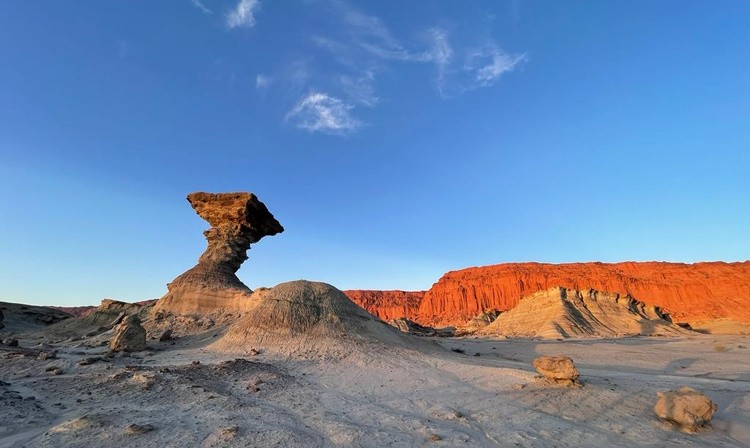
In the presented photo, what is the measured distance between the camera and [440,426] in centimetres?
713

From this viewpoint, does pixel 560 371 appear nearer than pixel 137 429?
No

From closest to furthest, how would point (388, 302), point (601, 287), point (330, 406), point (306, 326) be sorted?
point (330, 406), point (306, 326), point (601, 287), point (388, 302)

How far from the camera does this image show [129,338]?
1459cm

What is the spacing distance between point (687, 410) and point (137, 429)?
9820mm

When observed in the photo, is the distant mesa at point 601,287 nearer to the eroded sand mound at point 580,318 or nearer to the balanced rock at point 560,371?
the eroded sand mound at point 580,318

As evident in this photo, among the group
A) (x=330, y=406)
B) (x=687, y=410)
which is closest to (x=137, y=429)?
(x=330, y=406)

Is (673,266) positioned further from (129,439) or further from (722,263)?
(129,439)

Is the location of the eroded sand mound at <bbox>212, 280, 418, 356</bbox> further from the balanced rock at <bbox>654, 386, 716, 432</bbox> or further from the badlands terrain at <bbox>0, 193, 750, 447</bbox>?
the balanced rock at <bbox>654, 386, 716, 432</bbox>

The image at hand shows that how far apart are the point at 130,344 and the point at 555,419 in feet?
47.1

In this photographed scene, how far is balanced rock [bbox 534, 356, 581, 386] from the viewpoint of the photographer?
32.2ft

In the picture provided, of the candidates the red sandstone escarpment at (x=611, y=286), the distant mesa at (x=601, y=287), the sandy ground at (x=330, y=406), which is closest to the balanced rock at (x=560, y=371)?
the sandy ground at (x=330, y=406)

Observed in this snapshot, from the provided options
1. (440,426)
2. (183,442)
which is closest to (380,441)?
(440,426)

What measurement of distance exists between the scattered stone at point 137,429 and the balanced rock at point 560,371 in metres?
8.81

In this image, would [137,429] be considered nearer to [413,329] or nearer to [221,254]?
[221,254]
